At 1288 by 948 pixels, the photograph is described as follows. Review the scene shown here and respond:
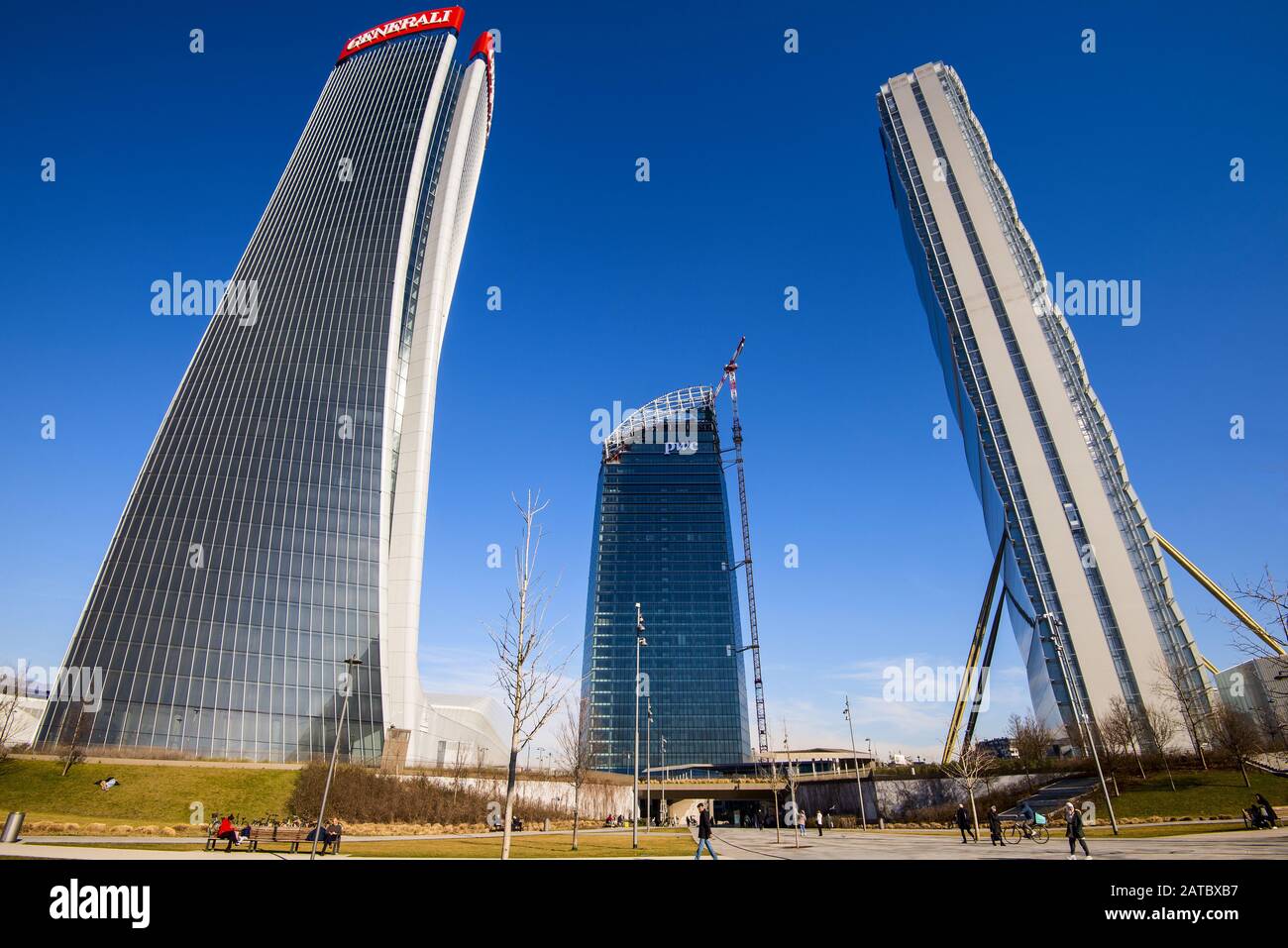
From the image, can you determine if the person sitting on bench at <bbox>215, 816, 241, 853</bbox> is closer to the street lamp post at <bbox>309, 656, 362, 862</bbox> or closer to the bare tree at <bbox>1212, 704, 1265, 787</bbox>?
the street lamp post at <bbox>309, 656, 362, 862</bbox>

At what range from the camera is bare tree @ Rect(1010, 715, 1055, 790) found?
59125mm

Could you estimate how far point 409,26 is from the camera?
315 feet

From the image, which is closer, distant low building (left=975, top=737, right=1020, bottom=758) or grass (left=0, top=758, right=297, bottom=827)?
grass (left=0, top=758, right=297, bottom=827)

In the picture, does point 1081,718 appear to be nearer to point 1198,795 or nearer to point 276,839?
point 1198,795

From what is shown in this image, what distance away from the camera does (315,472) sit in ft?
201

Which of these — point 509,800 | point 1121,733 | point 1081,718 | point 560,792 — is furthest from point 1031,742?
point 509,800

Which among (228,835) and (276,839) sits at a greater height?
(228,835)

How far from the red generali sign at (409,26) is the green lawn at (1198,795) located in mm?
122415

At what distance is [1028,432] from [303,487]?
273 ft

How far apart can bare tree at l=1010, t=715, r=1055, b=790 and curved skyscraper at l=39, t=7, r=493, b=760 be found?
5892 cm

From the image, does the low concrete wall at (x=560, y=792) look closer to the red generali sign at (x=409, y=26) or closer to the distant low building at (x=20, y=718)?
the distant low building at (x=20, y=718)

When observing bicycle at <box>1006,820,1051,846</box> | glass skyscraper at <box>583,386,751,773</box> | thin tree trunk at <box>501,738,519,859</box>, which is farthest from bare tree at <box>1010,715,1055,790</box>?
glass skyscraper at <box>583,386,751,773</box>
